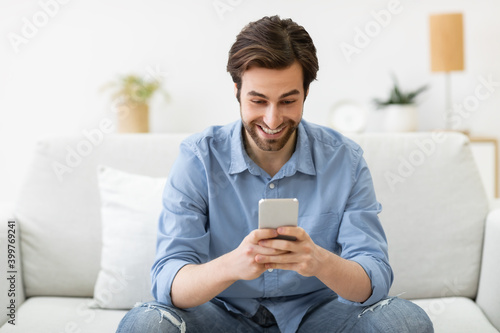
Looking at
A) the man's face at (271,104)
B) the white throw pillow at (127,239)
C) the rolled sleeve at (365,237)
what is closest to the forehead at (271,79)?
the man's face at (271,104)

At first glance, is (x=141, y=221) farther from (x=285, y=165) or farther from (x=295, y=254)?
(x=295, y=254)

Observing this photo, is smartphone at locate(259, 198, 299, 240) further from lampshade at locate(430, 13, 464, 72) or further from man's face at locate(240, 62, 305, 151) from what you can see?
lampshade at locate(430, 13, 464, 72)

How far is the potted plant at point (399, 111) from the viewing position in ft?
9.96

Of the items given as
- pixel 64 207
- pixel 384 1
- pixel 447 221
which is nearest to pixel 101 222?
pixel 64 207

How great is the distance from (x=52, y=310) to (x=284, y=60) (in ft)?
3.34

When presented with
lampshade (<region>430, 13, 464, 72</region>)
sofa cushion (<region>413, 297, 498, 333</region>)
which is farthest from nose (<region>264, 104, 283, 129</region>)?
lampshade (<region>430, 13, 464, 72</region>)

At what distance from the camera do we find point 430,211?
1838mm

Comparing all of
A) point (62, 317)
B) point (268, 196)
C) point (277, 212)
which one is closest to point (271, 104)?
point (268, 196)

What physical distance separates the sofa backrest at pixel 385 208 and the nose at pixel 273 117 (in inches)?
23.0

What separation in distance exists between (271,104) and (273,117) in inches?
1.3

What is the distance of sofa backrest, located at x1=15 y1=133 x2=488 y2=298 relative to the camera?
1.81 meters

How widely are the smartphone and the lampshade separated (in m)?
2.12

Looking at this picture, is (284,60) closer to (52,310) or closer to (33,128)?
(52,310)

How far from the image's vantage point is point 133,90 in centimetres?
298
